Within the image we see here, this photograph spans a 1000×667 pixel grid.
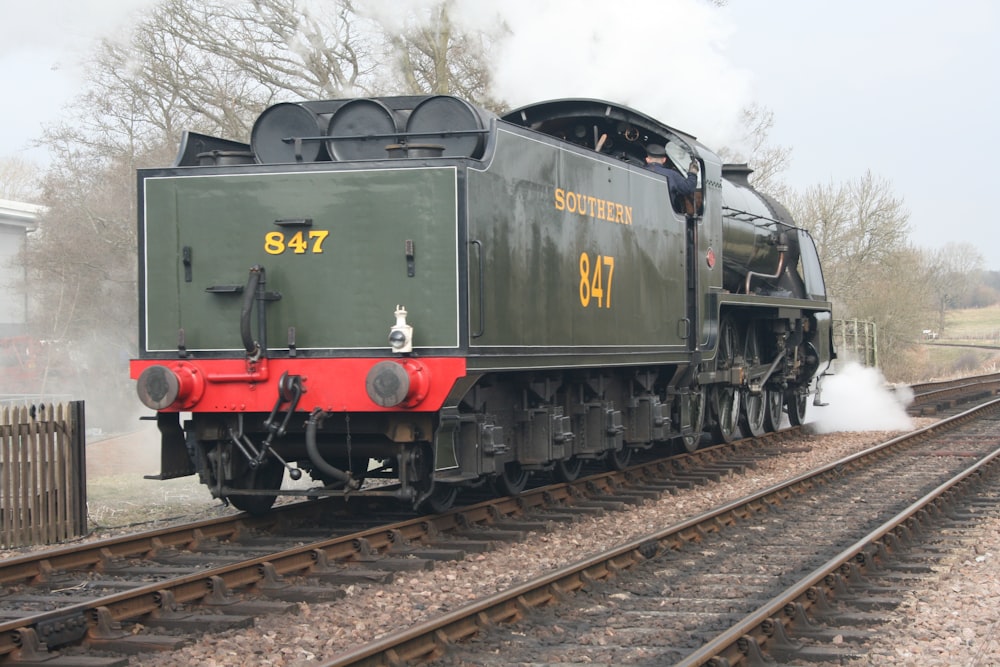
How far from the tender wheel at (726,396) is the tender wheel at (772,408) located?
61.7 inches

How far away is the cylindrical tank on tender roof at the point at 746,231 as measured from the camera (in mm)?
13617

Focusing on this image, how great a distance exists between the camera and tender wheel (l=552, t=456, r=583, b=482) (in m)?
10.4

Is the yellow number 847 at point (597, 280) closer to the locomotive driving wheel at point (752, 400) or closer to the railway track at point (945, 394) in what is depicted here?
the locomotive driving wheel at point (752, 400)

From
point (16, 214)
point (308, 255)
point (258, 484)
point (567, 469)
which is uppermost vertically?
point (16, 214)

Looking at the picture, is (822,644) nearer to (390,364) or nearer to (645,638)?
(645,638)

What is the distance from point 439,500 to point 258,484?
54.1 inches

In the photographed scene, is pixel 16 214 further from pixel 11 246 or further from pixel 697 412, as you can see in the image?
pixel 697 412

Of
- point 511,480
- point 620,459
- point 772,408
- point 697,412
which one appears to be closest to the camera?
point 511,480

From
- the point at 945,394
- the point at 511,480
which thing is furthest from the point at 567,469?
the point at 945,394

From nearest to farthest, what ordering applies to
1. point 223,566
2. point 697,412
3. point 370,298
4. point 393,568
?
point 223,566 < point 393,568 < point 370,298 < point 697,412

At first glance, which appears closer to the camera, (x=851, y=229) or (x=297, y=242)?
(x=297, y=242)

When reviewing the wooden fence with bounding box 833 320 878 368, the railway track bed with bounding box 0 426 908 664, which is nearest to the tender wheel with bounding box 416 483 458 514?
the railway track bed with bounding box 0 426 908 664

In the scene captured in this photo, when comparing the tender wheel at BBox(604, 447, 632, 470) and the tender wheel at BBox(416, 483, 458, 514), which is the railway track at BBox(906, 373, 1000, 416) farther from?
the tender wheel at BBox(416, 483, 458, 514)

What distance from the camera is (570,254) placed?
9148 millimetres
